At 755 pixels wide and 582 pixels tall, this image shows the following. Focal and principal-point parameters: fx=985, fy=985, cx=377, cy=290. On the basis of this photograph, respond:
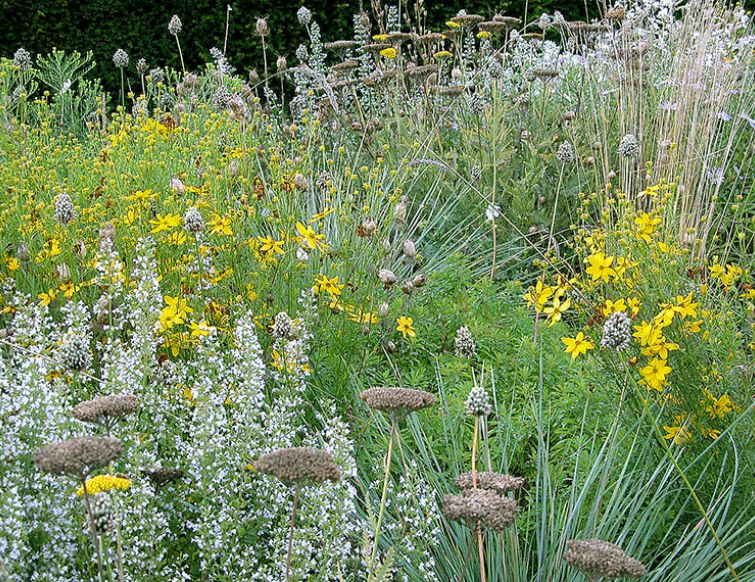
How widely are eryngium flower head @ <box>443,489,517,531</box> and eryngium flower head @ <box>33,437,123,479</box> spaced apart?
578 mm

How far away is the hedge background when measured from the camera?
8.70 m

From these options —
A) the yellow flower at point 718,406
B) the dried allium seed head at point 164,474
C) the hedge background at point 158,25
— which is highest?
the hedge background at point 158,25

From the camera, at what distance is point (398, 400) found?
5.83ft

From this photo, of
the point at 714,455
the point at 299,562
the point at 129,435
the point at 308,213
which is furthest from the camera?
the point at 308,213

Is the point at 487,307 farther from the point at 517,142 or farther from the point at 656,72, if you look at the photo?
the point at 656,72

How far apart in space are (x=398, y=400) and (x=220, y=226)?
1.51 m

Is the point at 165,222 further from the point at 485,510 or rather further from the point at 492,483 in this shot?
the point at 485,510

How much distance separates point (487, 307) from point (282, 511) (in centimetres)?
176

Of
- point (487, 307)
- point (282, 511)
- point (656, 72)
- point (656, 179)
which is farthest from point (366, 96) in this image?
point (282, 511)

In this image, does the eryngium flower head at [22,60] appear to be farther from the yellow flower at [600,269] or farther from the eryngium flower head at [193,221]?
the yellow flower at [600,269]

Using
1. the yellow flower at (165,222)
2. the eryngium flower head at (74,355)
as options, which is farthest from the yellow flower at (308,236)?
the eryngium flower head at (74,355)

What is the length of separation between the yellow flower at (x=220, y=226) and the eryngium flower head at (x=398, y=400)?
1392 millimetres

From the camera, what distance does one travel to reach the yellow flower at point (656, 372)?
2.49 meters

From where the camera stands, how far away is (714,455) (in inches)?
103
